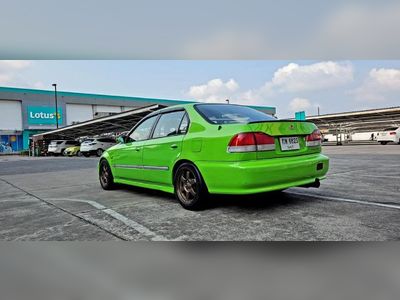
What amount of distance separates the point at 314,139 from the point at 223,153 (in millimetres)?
1381

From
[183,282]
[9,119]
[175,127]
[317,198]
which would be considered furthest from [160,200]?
[9,119]

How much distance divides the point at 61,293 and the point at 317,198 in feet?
11.4

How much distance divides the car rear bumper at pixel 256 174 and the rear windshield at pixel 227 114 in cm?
64

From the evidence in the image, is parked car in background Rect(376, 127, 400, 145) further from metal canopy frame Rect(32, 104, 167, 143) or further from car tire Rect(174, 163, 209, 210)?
car tire Rect(174, 163, 209, 210)

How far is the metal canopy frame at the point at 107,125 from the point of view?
58.4 ft

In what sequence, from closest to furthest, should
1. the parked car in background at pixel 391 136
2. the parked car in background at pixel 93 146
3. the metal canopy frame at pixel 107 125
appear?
the metal canopy frame at pixel 107 125 < the parked car in background at pixel 93 146 < the parked car in background at pixel 391 136

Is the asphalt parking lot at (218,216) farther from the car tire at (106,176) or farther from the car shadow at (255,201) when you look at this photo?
the car tire at (106,176)

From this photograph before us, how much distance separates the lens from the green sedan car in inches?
134

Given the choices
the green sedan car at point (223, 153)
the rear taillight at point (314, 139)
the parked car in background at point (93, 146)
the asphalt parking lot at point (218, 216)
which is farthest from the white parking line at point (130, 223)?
the parked car in background at point (93, 146)

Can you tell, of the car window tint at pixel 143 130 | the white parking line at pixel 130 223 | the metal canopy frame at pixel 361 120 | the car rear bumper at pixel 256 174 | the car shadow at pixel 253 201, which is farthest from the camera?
the metal canopy frame at pixel 361 120

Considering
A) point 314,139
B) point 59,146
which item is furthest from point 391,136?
point 59,146

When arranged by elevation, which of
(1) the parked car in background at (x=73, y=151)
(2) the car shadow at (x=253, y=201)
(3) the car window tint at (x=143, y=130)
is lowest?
(2) the car shadow at (x=253, y=201)

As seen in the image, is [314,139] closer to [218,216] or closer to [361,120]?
[218,216]

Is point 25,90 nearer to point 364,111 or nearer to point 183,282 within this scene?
point 364,111
